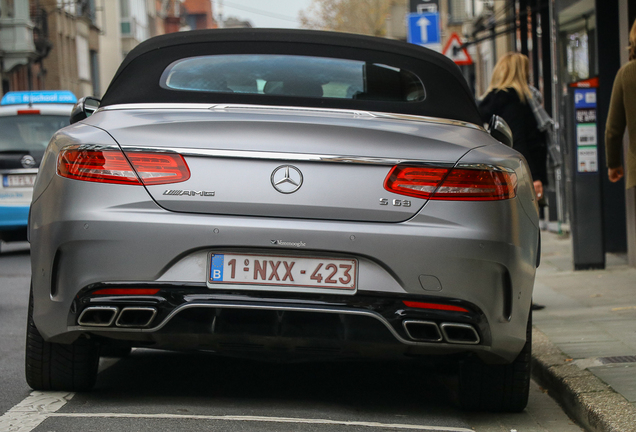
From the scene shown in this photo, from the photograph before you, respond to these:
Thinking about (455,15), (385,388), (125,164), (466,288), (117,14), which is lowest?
(385,388)

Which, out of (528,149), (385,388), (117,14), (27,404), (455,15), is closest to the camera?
(27,404)

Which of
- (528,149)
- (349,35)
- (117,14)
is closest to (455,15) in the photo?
(528,149)

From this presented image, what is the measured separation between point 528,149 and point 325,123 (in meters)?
4.05

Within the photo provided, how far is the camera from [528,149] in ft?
25.5

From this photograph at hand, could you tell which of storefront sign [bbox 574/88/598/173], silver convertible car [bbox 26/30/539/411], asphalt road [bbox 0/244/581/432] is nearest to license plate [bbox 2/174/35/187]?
storefront sign [bbox 574/88/598/173]

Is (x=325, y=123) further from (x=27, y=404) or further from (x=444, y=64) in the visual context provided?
(x=27, y=404)

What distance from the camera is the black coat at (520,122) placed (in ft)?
25.1

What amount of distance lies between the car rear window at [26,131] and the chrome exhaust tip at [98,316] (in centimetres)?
909

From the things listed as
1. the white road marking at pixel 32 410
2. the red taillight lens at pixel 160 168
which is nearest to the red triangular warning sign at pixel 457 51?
the white road marking at pixel 32 410

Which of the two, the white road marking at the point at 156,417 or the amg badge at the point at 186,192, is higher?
the amg badge at the point at 186,192

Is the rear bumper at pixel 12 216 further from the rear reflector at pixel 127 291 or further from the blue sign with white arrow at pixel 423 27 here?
the rear reflector at pixel 127 291

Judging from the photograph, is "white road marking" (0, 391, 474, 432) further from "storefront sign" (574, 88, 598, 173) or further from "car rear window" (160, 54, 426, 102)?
"storefront sign" (574, 88, 598, 173)

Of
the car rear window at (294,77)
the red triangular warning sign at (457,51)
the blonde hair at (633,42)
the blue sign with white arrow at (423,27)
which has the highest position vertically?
the blue sign with white arrow at (423,27)

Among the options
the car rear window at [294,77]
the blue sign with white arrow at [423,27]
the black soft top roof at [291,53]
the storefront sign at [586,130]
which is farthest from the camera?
the blue sign with white arrow at [423,27]
